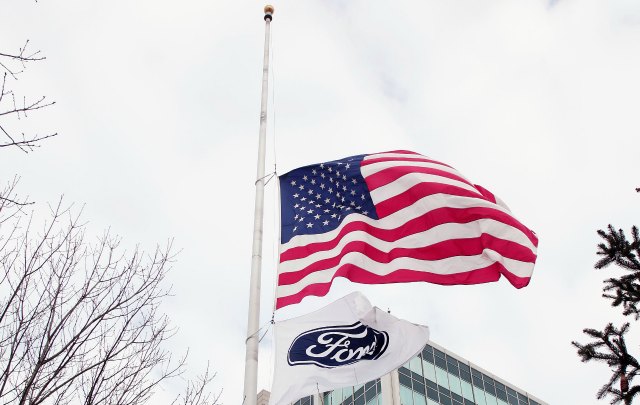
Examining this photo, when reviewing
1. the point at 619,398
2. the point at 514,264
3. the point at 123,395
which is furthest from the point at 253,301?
the point at 619,398

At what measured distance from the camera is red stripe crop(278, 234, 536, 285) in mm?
11039

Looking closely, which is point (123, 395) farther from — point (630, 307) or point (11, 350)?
point (630, 307)

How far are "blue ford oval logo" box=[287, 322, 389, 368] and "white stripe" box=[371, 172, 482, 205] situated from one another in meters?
2.43

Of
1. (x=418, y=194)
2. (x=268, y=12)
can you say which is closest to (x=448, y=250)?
(x=418, y=194)

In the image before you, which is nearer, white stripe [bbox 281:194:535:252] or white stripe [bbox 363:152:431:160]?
white stripe [bbox 281:194:535:252]

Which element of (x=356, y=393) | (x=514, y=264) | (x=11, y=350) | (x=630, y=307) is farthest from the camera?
(x=356, y=393)

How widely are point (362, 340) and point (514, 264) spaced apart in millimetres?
2733

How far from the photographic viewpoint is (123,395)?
10.2 m

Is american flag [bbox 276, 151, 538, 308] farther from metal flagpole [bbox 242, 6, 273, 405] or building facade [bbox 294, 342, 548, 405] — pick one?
building facade [bbox 294, 342, 548, 405]

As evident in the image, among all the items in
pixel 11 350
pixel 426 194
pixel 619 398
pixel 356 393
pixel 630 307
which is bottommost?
pixel 619 398

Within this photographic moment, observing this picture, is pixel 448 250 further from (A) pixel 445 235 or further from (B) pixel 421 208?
(B) pixel 421 208

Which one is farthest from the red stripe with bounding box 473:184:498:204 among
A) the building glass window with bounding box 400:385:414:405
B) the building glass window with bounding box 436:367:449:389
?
the building glass window with bounding box 436:367:449:389

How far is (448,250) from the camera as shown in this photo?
1124 centimetres

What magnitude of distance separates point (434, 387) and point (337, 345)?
39.3 m
